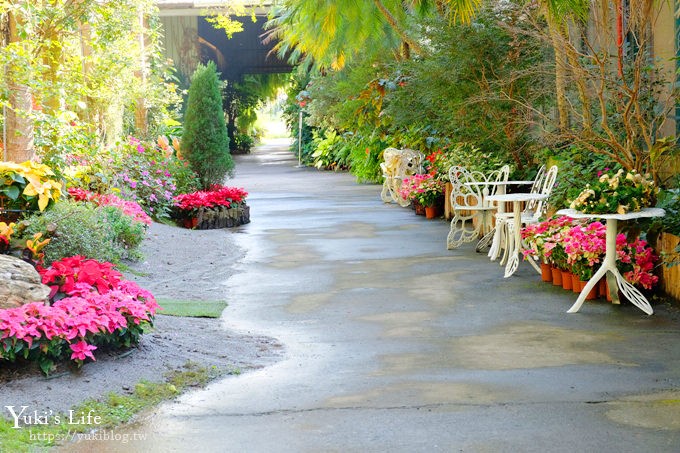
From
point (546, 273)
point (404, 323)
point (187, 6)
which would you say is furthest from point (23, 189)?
point (187, 6)

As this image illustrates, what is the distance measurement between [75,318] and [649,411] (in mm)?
3065

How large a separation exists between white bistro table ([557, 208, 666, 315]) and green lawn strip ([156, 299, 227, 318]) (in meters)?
2.79

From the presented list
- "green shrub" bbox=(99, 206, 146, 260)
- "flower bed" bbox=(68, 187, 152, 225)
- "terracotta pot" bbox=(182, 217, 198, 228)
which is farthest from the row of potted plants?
"terracotta pot" bbox=(182, 217, 198, 228)

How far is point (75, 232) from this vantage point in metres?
7.81

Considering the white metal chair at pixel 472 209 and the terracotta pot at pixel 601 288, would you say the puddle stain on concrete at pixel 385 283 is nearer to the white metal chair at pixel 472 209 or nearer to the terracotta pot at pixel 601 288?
the white metal chair at pixel 472 209

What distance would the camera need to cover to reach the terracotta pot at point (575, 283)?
25.0ft

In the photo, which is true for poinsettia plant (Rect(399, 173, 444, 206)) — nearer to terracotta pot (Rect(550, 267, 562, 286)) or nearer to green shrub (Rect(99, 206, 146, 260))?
green shrub (Rect(99, 206, 146, 260))

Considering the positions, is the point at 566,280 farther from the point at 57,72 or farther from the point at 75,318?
the point at 57,72

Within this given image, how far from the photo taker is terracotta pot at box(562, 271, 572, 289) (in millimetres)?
7801

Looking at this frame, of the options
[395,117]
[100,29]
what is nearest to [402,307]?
[100,29]

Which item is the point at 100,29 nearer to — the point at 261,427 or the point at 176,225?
the point at 176,225

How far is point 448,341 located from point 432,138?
32.7 ft

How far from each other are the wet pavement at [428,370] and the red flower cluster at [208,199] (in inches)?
148

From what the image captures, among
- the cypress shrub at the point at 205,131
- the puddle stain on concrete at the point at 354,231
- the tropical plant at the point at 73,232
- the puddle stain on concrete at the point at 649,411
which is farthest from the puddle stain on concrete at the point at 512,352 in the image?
the cypress shrub at the point at 205,131
